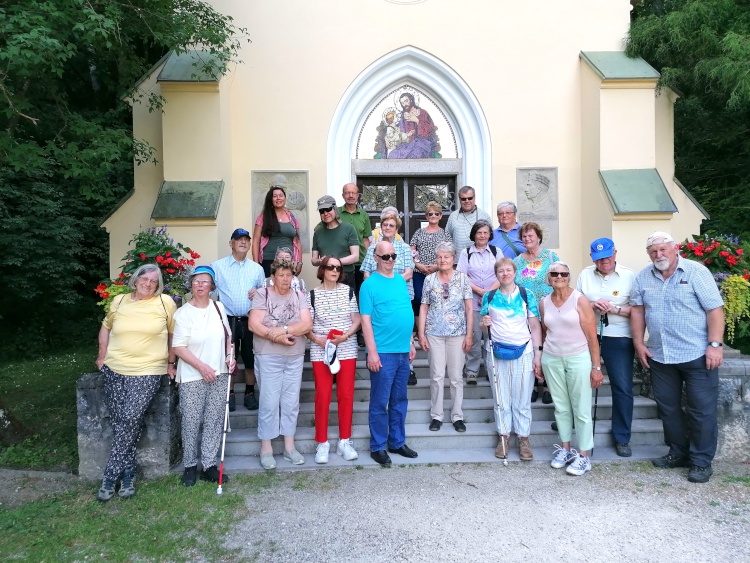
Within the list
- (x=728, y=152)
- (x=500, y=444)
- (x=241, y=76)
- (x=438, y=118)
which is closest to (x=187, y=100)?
Result: (x=241, y=76)

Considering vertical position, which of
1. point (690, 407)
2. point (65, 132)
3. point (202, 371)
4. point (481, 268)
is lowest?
point (690, 407)

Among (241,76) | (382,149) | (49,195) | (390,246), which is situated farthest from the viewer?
(49,195)

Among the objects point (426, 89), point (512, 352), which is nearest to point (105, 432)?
point (512, 352)

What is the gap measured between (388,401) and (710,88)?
17.9ft

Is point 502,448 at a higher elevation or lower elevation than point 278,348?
lower

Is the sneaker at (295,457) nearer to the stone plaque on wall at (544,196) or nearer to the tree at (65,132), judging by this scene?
the tree at (65,132)

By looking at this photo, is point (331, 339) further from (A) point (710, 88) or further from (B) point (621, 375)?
(A) point (710, 88)

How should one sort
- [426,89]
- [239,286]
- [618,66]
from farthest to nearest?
1. [426,89]
2. [618,66]
3. [239,286]

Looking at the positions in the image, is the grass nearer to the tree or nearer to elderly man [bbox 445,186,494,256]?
the tree

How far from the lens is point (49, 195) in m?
11.7

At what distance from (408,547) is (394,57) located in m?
6.17

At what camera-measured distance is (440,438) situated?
16.2ft

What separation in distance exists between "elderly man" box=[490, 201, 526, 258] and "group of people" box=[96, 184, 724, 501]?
0.54 metres

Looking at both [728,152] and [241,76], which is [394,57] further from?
[728,152]
